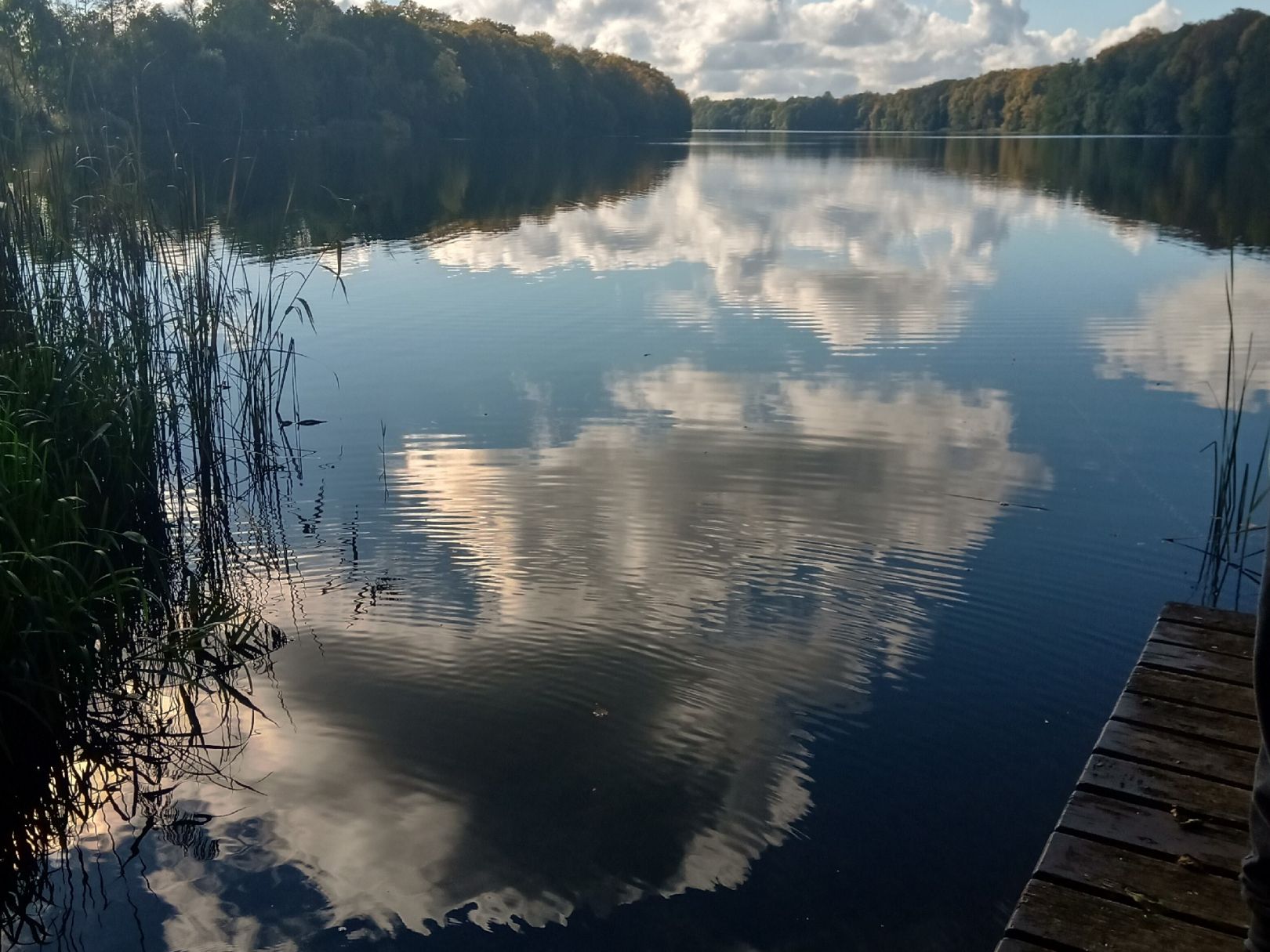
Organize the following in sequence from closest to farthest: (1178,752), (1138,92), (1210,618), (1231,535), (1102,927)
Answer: (1102,927) → (1178,752) → (1210,618) → (1231,535) → (1138,92)

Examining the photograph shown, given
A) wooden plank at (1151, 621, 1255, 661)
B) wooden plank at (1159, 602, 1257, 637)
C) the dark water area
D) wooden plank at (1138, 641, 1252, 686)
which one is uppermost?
wooden plank at (1159, 602, 1257, 637)

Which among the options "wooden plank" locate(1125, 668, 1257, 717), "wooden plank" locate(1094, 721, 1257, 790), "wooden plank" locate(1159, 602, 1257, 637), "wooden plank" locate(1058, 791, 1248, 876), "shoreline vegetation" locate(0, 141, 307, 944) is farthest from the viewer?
"wooden plank" locate(1159, 602, 1257, 637)

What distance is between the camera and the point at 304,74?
139 feet

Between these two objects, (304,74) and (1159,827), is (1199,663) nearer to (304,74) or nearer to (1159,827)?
(1159,827)

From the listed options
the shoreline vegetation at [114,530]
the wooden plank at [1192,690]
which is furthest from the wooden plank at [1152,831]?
the shoreline vegetation at [114,530]

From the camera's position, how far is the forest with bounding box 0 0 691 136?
6.25 metres

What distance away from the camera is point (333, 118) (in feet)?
157

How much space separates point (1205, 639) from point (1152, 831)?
4.22ft

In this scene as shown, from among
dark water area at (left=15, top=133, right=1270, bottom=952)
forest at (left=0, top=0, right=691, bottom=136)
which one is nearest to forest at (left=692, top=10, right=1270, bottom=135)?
forest at (left=0, top=0, right=691, bottom=136)

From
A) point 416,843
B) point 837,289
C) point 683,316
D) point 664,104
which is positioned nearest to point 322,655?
point 416,843

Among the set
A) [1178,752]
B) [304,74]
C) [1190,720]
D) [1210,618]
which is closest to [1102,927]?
[1178,752]

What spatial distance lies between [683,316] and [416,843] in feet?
27.0

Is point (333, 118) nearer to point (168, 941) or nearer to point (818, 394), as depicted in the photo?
point (818, 394)

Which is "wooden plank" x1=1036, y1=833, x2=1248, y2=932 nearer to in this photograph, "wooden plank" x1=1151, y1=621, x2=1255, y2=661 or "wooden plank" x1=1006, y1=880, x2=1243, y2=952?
"wooden plank" x1=1006, y1=880, x2=1243, y2=952
